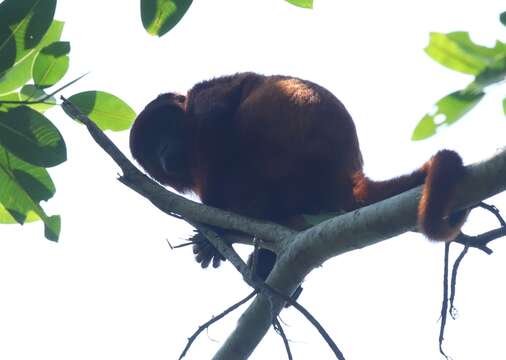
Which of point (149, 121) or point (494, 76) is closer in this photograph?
point (494, 76)

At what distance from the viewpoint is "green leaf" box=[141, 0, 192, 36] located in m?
3.66

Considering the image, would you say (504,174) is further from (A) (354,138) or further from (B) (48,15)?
(A) (354,138)

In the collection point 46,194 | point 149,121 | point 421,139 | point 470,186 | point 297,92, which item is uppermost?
point 149,121

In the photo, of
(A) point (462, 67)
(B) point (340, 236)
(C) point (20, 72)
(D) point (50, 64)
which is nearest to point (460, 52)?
(A) point (462, 67)

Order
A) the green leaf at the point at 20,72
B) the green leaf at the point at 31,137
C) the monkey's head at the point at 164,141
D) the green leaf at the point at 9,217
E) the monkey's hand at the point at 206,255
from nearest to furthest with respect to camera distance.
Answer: the green leaf at the point at 31,137 → the green leaf at the point at 20,72 → the green leaf at the point at 9,217 → the monkey's hand at the point at 206,255 → the monkey's head at the point at 164,141

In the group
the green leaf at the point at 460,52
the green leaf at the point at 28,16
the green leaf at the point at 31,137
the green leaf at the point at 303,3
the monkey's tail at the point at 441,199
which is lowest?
the green leaf at the point at 460,52

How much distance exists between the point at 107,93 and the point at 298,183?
1914mm

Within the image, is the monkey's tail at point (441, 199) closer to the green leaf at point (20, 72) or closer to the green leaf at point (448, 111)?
the green leaf at point (448, 111)

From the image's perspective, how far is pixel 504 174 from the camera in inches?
125

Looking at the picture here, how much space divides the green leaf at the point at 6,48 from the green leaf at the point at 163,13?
70 cm

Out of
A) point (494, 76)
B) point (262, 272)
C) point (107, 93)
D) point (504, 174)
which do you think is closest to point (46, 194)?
point (107, 93)

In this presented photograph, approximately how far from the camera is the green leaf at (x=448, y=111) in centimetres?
246

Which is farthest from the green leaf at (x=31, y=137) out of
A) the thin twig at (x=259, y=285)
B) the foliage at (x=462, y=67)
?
the foliage at (x=462, y=67)

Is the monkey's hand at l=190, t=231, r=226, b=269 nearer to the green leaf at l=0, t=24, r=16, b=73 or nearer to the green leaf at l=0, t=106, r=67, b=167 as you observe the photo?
the green leaf at l=0, t=106, r=67, b=167
